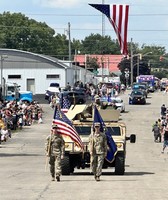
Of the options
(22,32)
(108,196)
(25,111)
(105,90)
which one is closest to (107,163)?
(108,196)

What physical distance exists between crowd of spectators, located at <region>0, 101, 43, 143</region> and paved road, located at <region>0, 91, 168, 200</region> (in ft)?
2.59

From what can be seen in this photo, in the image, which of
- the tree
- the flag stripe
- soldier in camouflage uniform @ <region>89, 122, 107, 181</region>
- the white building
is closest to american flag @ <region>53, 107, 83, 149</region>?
the flag stripe

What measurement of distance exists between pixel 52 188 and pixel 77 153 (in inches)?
202

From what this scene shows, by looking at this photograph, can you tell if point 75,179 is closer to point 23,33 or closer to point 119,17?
point 119,17

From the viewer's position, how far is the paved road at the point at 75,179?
60.2ft

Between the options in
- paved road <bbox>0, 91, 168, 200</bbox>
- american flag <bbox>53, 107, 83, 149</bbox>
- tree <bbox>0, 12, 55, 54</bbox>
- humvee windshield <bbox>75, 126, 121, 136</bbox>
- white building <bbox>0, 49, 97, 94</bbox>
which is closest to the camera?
paved road <bbox>0, 91, 168, 200</bbox>

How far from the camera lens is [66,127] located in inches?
986

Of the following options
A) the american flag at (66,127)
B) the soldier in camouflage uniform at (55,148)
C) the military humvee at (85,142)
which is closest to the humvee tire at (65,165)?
the military humvee at (85,142)

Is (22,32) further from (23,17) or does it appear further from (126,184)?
(126,184)

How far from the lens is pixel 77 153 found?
2525 cm

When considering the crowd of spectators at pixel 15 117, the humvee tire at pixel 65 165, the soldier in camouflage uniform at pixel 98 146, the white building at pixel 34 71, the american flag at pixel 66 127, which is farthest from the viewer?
the white building at pixel 34 71

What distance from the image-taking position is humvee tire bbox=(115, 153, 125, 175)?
25.3 meters

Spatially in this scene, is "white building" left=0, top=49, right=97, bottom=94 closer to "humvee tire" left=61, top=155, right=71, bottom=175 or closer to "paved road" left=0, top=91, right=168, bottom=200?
"paved road" left=0, top=91, right=168, bottom=200

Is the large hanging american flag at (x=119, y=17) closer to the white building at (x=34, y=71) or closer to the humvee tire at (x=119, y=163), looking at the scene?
the humvee tire at (x=119, y=163)
